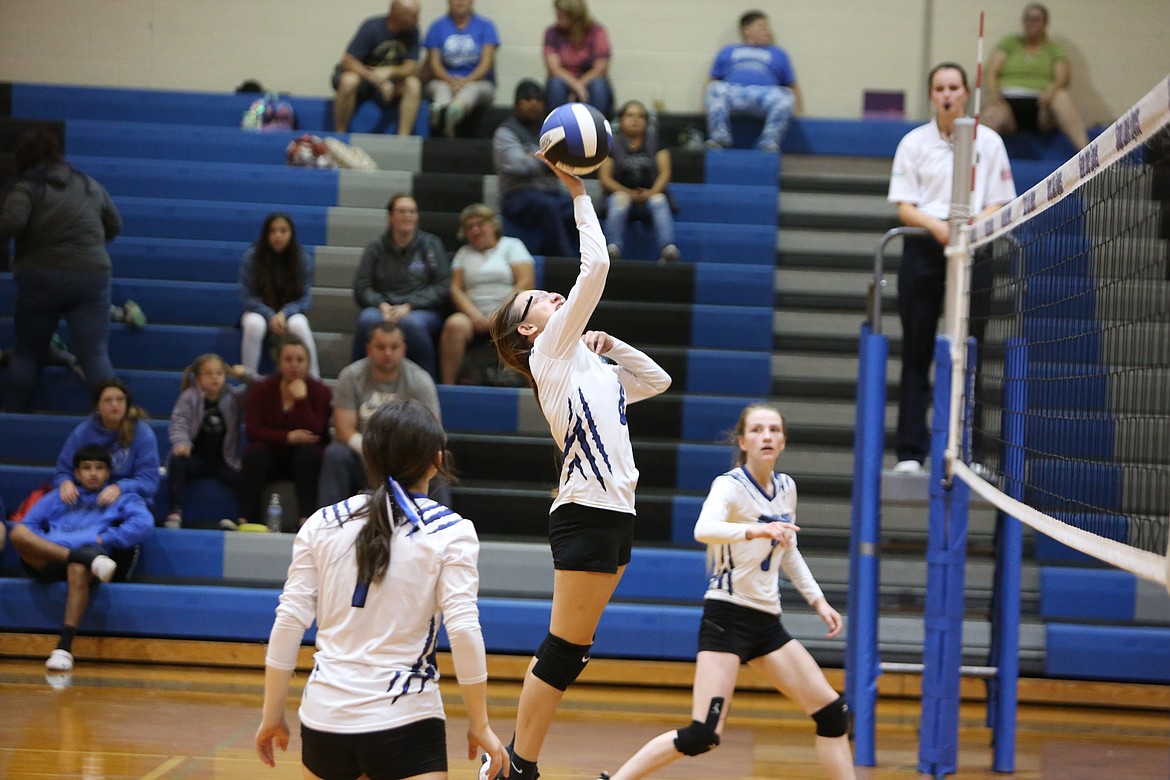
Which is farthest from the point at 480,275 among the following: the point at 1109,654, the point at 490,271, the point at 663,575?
the point at 1109,654

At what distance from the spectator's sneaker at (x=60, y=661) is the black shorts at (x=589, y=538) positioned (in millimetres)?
3859

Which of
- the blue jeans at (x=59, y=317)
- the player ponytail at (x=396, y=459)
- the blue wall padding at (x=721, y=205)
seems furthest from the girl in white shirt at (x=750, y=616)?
the blue wall padding at (x=721, y=205)

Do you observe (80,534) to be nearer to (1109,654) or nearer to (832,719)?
(832,719)

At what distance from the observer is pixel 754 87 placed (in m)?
10.5

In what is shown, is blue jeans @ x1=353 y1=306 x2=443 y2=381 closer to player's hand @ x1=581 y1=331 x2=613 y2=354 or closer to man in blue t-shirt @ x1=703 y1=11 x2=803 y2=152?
man in blue t-shirt @ x1=703 y1=11 x2=803 y2=152

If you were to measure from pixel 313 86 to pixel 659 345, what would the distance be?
4848 mm

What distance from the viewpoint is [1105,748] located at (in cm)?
589

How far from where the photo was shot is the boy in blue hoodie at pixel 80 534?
6777 millimetres

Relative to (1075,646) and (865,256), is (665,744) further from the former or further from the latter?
(865,256)

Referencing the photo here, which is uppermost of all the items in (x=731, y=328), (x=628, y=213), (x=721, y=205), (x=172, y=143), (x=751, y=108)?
(x=751, y=108)

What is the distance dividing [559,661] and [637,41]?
8733 mm

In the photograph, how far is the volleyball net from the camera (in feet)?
9.96

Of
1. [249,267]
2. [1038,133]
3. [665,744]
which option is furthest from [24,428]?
[1038,133]

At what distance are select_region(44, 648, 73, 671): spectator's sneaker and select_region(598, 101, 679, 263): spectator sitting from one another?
4320mm
